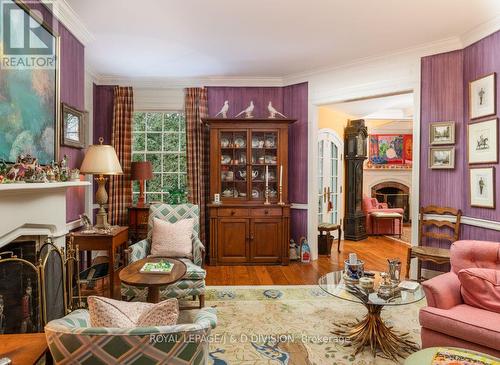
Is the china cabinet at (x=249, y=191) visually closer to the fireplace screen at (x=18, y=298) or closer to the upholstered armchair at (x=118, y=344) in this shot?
the fireplace screen at (x=18, y=298)

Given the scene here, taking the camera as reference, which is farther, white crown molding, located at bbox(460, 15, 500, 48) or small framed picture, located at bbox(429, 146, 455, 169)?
small framed picture, located at bbox(429, 146, 455, 169)

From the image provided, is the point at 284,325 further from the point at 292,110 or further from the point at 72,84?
the point at 292,110

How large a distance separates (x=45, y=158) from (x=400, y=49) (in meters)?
4.16

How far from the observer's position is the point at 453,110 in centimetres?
388

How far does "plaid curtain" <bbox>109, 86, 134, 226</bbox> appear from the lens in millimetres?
5094

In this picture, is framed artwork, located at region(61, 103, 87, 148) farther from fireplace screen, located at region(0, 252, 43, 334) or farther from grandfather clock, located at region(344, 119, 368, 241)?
grandfather clock, located at region(344, 119, 368, 241)

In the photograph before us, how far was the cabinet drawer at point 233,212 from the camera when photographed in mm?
4883

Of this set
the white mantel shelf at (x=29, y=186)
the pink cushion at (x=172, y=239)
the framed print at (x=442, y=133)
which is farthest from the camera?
the framed print at (x=442, y=133)

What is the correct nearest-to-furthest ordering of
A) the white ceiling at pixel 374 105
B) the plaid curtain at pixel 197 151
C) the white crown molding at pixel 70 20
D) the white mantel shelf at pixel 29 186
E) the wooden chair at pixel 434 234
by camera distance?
the white mantel shelf at pixel 29 186 → the white crown molding at pixel 70 20 → the wooden chair at pixel 434 234 → the plaid curtain at pixel 197 151 → the white ceiling at pixel 374 105

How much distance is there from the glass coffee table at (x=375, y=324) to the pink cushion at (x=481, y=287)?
303mm

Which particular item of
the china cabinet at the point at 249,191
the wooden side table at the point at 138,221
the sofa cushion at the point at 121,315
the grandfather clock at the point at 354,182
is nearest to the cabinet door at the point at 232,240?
the china cabinet at the point at 249,191

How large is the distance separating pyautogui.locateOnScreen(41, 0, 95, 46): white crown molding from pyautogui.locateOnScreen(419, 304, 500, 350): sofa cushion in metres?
3.91

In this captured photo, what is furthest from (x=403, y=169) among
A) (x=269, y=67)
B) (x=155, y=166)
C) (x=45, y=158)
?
(x=45, y=158)

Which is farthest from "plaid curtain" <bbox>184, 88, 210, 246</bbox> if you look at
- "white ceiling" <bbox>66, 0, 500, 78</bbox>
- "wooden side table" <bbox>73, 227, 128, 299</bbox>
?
"wooden side table" <bbox>73, 227, 128, 299</bbox>
